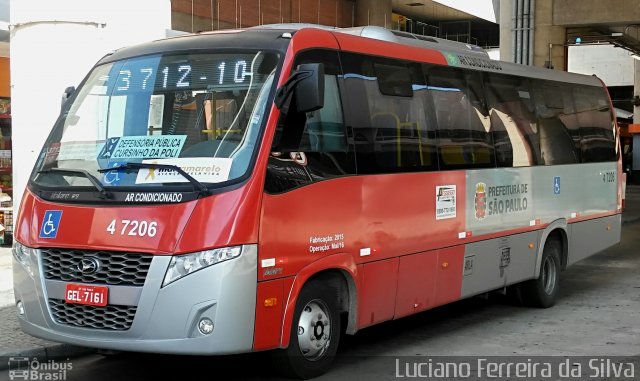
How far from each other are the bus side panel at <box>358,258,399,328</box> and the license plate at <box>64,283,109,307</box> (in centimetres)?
223

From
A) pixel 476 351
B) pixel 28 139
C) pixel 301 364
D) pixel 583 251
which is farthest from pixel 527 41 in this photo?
pixel 301 364

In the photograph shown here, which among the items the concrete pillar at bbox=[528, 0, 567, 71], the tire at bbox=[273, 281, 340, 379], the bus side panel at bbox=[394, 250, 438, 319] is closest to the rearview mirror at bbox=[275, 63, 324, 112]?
the tire at bbox=[273, 281, 340, 379]

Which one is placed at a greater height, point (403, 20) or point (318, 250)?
point (403, 20)

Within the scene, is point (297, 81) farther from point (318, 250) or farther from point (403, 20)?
point (403, 20)

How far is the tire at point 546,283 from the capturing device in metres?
10.6

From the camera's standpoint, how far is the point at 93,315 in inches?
245

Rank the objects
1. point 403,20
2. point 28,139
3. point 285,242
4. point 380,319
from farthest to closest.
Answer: point 403,20
point 28,139
point 380,319
point 285,242

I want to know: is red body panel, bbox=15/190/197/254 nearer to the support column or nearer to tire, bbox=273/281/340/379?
tire, bbox=273/281/340/379

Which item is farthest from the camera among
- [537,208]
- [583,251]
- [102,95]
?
[583,251]

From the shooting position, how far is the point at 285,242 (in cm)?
649

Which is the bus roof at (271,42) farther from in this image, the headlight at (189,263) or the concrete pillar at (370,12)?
the concrete pillar at (370,12)

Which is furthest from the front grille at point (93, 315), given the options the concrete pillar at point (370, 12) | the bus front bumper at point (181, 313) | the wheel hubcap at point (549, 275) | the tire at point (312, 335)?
the concrete pillar at point (370, 12)

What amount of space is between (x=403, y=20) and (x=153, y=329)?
32.5 m

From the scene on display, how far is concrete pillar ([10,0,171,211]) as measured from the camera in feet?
41.0
